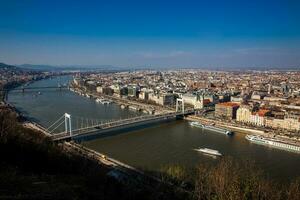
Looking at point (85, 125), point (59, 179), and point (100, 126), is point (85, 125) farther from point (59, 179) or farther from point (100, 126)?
point (59, 179)

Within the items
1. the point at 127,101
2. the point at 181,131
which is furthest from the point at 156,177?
the point at 127,101

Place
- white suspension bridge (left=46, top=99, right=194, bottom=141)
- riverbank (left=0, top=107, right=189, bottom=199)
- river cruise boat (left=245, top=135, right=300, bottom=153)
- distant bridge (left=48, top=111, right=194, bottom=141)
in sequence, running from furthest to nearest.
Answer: white suspension bridge (left=46, top=99, right=194, bottom=141) → distant bridge (left=48, top=111, right=194, bottom=141) → river cruise boat (left=245, top=135, right=300, bottom=153) → riverbank (left=0, top=107, right=189, bottom=199)

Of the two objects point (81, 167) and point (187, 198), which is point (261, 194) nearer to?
point (187, 198)

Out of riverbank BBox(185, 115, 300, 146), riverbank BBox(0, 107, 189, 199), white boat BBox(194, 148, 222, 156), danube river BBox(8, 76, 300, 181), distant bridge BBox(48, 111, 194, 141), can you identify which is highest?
riverbank BBox(0, 107, 189, 199)

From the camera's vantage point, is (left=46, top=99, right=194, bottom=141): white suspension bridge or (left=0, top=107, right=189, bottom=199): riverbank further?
(left=46, top=99, right=194, bottom=141): white suspension bridge

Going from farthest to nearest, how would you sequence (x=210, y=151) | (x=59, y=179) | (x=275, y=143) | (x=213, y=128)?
1. (x=213, y=128)
2. (x=275, y=143)
3. (x=210, y=151)
4. (x=59, y=179)

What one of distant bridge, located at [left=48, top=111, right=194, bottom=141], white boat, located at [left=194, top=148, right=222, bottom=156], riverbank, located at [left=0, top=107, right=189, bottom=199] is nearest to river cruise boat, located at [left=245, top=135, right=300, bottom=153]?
white boat, located at [left=194, top=148, right=222, bottom=156]

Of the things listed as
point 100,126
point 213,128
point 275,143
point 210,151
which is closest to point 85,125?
point 100,126

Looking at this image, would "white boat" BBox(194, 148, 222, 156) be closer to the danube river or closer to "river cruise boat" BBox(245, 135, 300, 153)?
the danube river

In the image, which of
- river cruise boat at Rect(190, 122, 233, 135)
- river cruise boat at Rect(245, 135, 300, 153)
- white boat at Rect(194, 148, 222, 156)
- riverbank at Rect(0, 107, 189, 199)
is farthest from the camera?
river cruise boat at Rect(190, 122, 233, 135)

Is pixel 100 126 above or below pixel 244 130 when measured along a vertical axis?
above

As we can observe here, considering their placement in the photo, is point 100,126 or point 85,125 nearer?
point 100,126
